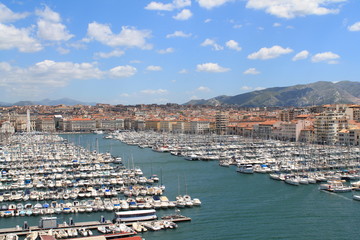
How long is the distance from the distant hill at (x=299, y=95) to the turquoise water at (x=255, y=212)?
132854mm

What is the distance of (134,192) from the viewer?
17516 millimetres

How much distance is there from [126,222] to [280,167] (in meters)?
12.1

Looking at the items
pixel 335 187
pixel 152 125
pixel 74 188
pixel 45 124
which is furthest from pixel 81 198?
pixel 45 124

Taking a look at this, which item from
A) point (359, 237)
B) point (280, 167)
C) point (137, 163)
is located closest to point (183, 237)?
point (359, 237)

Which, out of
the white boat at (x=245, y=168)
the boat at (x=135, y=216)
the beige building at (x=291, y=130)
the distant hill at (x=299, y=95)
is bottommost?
the boat at (x=135, y=216)

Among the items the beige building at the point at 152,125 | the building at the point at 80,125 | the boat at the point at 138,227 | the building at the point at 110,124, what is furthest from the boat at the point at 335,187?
the building at the point at 110,124

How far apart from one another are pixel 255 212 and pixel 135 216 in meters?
4.09

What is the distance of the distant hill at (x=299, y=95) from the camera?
156 meters

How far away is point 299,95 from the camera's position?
17150 centimetres

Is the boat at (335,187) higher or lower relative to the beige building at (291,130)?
lower

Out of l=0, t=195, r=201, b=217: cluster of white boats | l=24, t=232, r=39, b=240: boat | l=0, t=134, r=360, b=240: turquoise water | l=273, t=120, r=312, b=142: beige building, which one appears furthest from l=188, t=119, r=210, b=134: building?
l=24, t=232, r=39, b=240: boat

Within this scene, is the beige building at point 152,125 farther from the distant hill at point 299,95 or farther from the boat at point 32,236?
the distant hill at point 299,95

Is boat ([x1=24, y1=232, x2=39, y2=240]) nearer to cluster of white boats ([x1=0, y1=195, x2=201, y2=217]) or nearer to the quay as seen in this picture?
the quay

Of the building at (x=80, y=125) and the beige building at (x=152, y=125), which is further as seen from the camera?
the building at (x=80, y=125)
